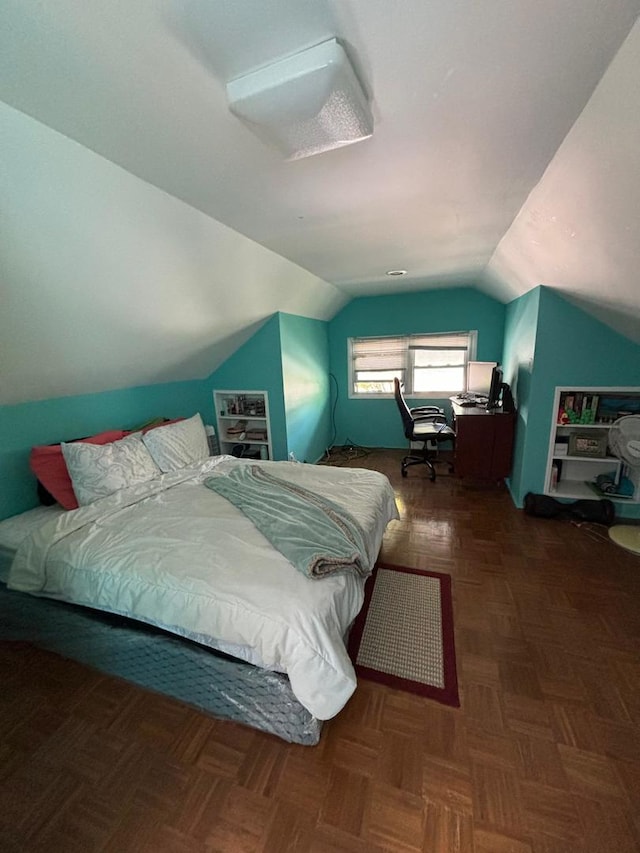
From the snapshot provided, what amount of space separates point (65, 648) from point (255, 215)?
8.34 ft

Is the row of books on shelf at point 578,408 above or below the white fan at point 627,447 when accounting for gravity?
above

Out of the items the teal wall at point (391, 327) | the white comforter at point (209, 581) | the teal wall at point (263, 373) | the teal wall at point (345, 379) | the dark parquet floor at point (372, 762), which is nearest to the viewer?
the dark parquet floor at point (372, 762)

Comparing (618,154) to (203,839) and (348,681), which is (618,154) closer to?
(348,681)

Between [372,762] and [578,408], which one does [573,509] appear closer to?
[578,408]

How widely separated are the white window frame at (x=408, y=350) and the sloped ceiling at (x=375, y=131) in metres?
2.01

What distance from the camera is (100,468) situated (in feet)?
7.07

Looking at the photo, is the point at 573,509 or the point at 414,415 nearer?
the point at 573,509

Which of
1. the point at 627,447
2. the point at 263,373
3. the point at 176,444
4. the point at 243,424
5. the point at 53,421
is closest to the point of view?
the point at 53,421

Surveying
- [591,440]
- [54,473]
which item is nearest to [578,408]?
[591,440]

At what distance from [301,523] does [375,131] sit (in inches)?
66.8

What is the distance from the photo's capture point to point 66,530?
176 cm

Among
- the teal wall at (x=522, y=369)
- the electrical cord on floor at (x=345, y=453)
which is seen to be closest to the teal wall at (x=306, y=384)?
the electrical cord on floor at (x=345, y=453)

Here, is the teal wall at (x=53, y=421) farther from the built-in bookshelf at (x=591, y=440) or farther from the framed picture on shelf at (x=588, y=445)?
the framed picture on shelf at (x=588, y=445)

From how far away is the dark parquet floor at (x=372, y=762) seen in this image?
107cm
